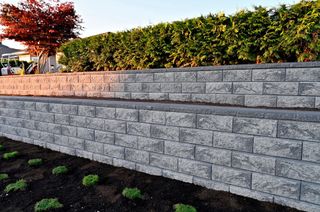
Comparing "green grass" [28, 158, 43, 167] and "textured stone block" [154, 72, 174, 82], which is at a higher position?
"textured stone block" [154, 72, 174, 82]

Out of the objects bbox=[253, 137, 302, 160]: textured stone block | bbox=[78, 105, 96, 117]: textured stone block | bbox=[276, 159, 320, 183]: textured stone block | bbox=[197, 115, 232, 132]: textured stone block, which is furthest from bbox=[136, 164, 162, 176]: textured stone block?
bbox=[276, 159, 320, 183]: textured stone block

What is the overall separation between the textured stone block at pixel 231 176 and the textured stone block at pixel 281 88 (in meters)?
1.75

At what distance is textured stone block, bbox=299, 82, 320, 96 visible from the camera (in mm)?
3551

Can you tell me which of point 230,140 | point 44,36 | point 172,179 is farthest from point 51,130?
point 44,36

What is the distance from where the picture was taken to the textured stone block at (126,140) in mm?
3730

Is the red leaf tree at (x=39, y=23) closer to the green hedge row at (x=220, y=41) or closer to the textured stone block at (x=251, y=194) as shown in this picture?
the green hedge row at (x=220, y=41)

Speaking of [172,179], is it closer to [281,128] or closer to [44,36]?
[281,128]

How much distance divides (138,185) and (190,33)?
11.5 feet

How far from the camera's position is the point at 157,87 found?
5301 mm

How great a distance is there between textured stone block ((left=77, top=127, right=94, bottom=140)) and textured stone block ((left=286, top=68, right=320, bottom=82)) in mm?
3526

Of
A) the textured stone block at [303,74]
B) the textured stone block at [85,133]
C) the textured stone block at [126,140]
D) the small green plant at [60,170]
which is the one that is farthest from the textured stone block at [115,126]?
the textured stone block at [303,74]

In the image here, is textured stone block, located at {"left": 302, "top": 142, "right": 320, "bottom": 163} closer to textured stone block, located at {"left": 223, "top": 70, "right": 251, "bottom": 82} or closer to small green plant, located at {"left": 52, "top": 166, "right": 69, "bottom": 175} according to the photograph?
textured stone block, located at {"left": 223, "top": 70, "right": 251, "bottom": 82}

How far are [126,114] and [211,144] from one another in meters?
1.50

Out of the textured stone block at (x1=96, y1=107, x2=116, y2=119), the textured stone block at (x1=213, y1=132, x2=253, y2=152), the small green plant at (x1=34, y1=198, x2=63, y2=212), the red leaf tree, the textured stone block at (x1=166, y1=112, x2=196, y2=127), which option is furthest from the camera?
the red leaf tree
